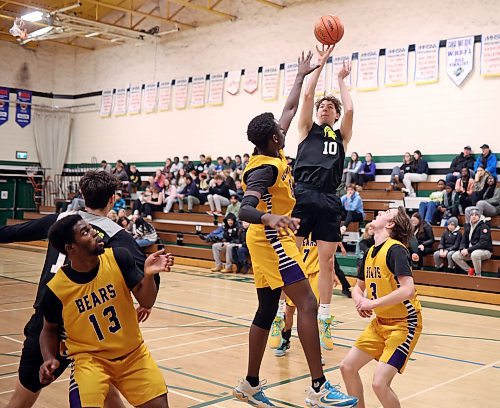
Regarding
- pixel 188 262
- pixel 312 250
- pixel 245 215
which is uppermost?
pixel 245 215

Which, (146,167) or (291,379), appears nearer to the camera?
(291,379)

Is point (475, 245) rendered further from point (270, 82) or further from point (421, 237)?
point (270, 82)

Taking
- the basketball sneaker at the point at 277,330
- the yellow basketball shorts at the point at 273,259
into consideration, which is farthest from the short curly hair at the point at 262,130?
the basketball sneaker at the point at 277,330

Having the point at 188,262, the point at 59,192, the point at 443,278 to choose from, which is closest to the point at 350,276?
the point at 443,278

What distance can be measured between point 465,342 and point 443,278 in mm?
4004

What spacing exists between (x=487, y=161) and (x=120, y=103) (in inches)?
550

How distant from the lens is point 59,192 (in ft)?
78.7

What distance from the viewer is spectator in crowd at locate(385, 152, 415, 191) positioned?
13.8 metres

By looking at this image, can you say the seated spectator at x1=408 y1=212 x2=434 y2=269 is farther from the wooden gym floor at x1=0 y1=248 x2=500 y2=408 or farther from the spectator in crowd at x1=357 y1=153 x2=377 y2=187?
the spectator in crowd at x1=357 y1=153 x2=377 y2=187

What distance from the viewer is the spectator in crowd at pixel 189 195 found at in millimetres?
16891

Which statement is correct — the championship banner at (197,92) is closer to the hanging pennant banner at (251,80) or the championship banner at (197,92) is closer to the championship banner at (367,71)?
the hanging pennant banner at (251,80)

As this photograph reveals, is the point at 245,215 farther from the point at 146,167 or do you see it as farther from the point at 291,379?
the point at 146,167

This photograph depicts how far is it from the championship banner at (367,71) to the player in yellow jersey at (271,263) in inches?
469

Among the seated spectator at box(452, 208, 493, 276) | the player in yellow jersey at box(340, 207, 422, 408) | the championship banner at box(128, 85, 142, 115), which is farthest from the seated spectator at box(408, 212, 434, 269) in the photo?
the championship banner at box(128, 85, 142, 115)
